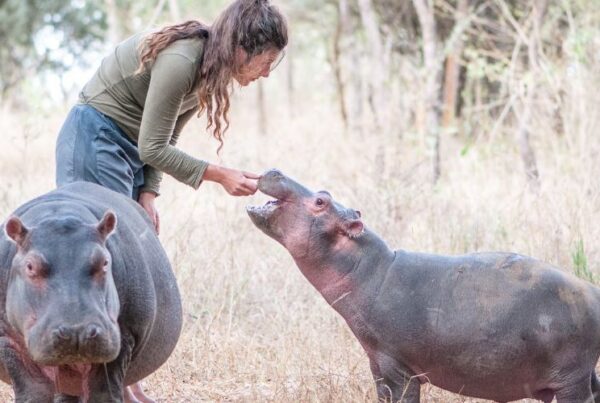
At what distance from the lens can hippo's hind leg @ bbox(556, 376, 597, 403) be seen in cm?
390

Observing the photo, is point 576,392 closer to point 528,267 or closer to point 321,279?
point 528,267

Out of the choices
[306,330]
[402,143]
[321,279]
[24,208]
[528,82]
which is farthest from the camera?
[402,143]

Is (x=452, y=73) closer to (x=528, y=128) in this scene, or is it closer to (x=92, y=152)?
(x=528, y=128)

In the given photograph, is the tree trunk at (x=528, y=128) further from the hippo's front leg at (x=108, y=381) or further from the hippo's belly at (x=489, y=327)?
the hippo's front leg at (x=108, y=381)

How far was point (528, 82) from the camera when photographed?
29.3 ft

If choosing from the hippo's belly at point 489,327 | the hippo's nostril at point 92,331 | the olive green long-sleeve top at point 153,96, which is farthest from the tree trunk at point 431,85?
the hippo's nostril at point 92,331

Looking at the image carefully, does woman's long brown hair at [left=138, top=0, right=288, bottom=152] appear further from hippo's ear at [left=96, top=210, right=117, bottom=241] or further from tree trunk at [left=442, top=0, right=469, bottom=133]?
tree trunk at [left=442, top=0, right=469, bottom=133]

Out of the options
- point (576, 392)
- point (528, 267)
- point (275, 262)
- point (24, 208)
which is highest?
point (24, 208)

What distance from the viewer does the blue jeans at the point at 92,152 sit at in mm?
4551

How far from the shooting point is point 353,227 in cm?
429

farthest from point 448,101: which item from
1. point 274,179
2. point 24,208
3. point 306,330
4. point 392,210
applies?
point 24,208

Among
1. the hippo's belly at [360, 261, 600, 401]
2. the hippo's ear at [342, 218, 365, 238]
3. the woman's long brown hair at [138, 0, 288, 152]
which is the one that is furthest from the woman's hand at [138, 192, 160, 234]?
the hippo's belly at [360, 261, 600, 401]

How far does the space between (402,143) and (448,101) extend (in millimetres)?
2023

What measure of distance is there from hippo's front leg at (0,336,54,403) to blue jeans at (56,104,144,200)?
4.02 ft
